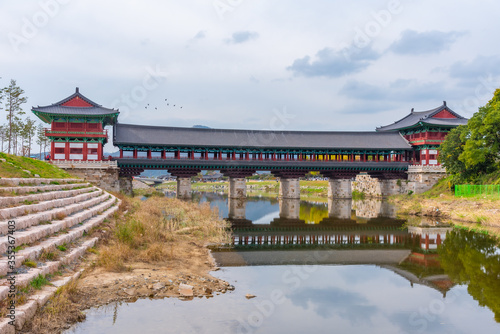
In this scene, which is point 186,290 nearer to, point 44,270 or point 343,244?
point 44,270

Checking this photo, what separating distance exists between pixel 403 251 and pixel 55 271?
1811 cm

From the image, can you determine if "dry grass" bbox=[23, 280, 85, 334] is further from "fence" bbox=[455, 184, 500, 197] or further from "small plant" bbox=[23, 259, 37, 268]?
"fence" bbox=[455, 184, 500, 197]

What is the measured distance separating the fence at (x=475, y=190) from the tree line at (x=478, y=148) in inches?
87.1

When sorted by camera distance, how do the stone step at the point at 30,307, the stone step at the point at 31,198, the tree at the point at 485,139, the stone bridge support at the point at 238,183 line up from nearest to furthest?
the stone step at the point at 30,307, the stone step at the point at 31,198, the tree at the point at 485,139, the stone bridge support at the point at 238,183

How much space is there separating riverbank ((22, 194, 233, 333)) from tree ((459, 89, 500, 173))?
32.5 metres

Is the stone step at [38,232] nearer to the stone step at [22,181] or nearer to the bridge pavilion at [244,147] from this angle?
the stone step at [22,181]

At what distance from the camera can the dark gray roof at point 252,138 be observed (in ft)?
172

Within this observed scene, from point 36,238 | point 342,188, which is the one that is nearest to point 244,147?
point 342,188

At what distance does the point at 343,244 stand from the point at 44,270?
17879 mm

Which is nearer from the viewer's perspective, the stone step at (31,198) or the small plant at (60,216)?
the stone step at (31,198)

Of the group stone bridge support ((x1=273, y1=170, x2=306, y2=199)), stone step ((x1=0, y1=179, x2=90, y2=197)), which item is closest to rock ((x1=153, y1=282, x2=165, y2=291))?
stone step ((x1=0, y1=179, x2=90, y2=197))

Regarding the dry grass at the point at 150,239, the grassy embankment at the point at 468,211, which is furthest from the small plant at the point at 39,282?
the grassy embankment at the point at 468,211

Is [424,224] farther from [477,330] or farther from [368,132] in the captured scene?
[368,132]

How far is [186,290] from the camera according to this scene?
12.1m
